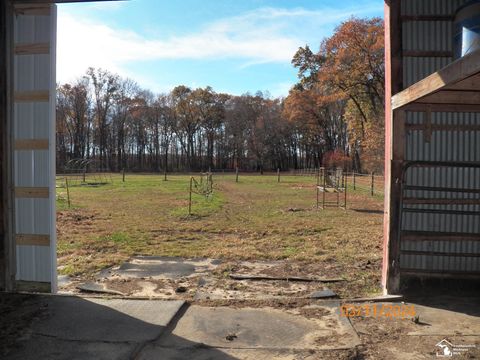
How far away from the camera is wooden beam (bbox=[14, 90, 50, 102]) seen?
5.31m

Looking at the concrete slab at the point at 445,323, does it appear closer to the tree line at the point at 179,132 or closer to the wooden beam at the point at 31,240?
the wooden beam at the point at 31,240

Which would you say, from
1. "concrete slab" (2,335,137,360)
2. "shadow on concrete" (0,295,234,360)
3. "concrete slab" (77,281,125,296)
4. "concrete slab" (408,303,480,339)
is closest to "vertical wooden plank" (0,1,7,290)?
"shadow on concrete" (0,295,234,360)

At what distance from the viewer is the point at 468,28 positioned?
3.90m

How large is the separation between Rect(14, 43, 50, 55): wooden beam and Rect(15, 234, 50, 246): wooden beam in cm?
225

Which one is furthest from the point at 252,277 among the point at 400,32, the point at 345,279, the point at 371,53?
the point at 371,53

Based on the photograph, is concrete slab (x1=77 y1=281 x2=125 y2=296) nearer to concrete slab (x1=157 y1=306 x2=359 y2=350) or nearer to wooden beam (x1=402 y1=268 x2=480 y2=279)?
concrete slab (x1=157 y1=306 x2=359 y2=350)

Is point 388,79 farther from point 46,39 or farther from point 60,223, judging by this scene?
point 60,223

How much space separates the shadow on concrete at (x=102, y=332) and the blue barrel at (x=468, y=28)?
3.48 m

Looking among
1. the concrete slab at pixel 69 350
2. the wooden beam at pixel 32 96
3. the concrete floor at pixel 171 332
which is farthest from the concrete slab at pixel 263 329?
the wooden beam at pixel 32 96

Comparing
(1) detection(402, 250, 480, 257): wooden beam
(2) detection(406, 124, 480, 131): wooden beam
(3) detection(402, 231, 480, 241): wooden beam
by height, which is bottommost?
(1) detection(402, 250, 480, 257): wooden beam

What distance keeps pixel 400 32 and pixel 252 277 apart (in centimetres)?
394

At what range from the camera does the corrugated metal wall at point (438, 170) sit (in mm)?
5406

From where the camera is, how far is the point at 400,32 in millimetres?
5363
